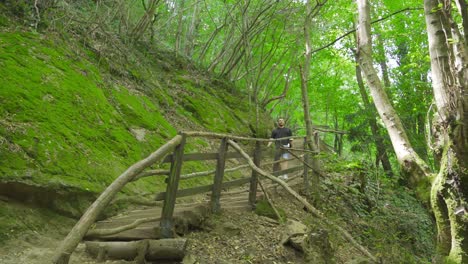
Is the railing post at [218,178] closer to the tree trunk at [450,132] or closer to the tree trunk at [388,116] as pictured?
the tree trunk at [388,116]

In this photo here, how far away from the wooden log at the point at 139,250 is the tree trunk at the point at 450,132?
3375mm

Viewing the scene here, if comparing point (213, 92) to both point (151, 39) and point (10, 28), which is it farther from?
point (10, 28)

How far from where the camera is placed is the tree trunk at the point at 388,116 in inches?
189

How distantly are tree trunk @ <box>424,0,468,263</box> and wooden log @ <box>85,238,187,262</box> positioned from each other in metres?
3.37

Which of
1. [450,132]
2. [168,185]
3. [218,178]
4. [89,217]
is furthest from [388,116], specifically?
[89,217]

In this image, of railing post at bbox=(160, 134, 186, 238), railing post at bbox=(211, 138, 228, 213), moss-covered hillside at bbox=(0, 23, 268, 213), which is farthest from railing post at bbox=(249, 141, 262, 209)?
railing post at bbox=(160, 134, 186, 238)

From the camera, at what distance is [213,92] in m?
14.4

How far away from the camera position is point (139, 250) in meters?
3.90

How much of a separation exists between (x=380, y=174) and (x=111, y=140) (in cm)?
648

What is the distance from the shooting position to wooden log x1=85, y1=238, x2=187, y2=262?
3.89 meters

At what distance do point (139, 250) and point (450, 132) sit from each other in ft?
13.0

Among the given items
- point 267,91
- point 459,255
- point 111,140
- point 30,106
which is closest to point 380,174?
point 459,255

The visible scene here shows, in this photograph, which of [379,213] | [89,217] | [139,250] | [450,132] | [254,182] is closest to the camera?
[89,217]

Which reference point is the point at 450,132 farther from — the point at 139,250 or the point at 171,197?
the point at 139,250
